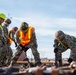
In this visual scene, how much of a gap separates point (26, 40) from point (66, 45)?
1.52 metres

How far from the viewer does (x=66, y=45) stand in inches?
448

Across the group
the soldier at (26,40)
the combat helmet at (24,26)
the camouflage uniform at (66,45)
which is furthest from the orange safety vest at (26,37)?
the camouflage uniform at (66,45)

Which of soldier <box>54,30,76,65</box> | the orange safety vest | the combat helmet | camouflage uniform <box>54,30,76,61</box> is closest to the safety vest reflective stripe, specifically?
the orange safety vest

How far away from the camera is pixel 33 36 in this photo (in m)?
11.3

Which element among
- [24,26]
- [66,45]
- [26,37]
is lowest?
[66,45]

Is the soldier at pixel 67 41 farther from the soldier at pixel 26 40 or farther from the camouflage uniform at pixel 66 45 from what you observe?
the soldier at pixel 26 40

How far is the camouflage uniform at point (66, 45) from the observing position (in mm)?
10369

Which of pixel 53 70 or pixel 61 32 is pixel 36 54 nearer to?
pixel 61 32

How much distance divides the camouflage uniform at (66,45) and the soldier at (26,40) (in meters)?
1.02

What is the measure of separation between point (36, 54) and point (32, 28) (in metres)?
0.98

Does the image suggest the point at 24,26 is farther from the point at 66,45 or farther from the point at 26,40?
the point at 66,45

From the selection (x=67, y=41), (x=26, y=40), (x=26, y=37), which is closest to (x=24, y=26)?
(x=26, y=37)

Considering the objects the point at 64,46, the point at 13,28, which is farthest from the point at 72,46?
the point at 13,28

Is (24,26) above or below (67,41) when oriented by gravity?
above
